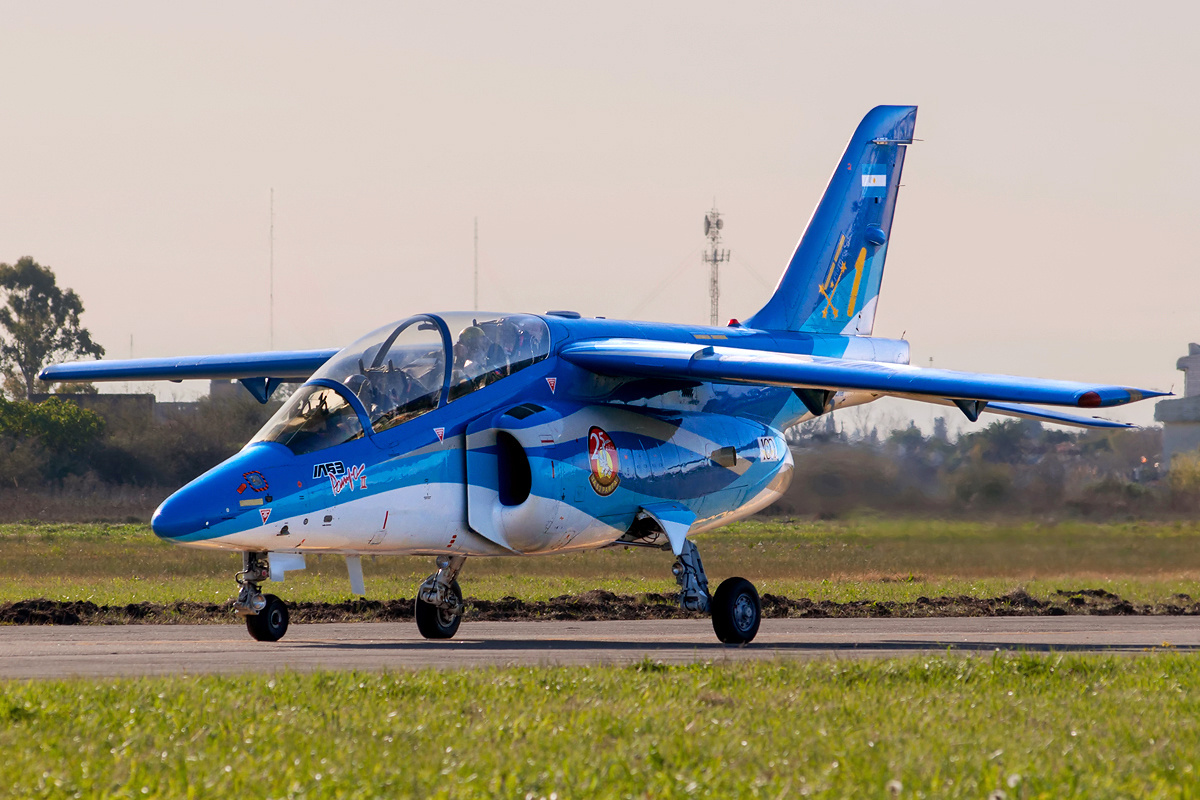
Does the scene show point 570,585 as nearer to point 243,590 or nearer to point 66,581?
point 66,581

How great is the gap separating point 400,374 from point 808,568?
19608 mm

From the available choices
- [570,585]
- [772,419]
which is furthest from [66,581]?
[772,419]

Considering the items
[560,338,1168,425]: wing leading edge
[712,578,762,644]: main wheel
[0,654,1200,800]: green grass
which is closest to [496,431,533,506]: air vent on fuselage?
[560,338,1168,425]: wing leading edge

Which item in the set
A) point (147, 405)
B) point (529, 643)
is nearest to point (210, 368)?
point (529, 643)

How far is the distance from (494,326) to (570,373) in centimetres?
127

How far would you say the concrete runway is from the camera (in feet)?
44.5

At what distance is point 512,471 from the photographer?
1762cm

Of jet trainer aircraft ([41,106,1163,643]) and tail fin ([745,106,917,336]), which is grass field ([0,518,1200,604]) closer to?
tail fin ([745,106,917,336])

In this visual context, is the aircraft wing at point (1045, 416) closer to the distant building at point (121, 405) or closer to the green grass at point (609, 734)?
the green grass at point (609, 734)

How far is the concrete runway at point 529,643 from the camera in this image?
13.6 m

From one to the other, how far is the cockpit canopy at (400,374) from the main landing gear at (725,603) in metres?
3.17

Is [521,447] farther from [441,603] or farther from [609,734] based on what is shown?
[609,734]

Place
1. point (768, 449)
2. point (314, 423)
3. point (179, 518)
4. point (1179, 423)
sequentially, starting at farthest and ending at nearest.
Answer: point (1179, 423) < point (768, 449) < point (314, 423) < point (179, 518)

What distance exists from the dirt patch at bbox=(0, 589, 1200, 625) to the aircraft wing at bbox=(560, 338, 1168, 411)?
17.9 ft
